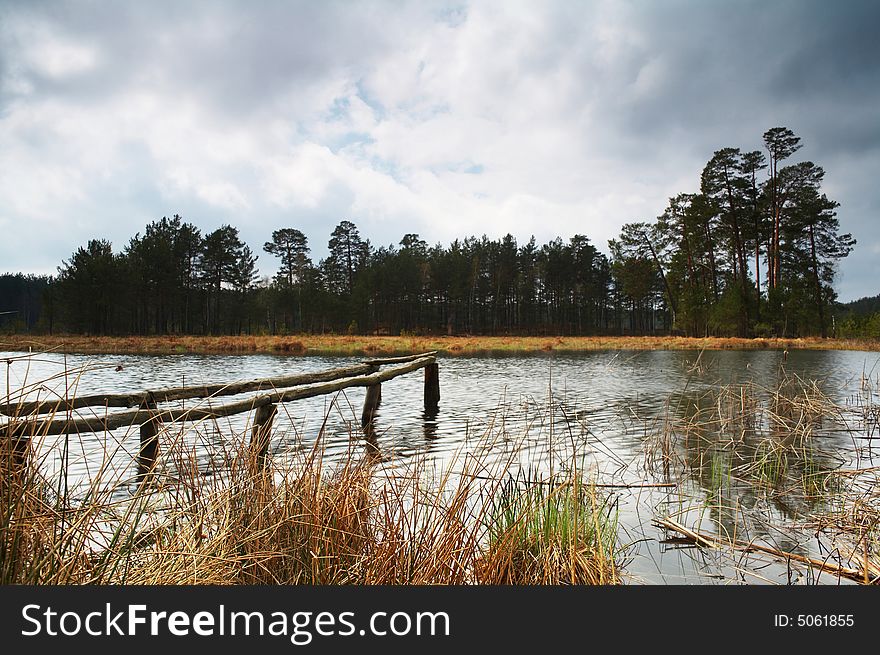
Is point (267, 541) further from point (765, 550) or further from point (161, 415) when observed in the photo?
point (765, 550)

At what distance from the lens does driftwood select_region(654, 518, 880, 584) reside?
3537 millimetres

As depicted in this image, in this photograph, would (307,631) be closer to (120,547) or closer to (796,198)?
(120,547)

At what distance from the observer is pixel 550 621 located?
8.21ft

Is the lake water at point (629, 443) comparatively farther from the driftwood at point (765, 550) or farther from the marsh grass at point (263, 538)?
the marsh grass at point (263, 538)

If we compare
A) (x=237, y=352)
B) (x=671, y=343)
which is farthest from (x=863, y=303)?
(x=237, y=352)

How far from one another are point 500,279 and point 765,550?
258 ft

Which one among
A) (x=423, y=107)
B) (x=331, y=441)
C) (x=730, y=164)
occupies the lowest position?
(x=331, y=441)

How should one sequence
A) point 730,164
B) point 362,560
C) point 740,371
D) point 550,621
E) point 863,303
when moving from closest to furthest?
point 550,621 → point 362,560 → point 740,371 → point 730,164 → point 863,303

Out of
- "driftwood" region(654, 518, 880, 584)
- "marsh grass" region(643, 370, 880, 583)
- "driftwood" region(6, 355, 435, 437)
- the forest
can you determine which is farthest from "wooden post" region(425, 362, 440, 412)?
the forest

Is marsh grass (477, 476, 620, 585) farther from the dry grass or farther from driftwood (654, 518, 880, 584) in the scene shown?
driftwood (654, 518, 880, 584)

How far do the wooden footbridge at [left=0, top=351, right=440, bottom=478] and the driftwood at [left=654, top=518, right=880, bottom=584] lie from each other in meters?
3.44

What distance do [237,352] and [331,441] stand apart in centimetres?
3105

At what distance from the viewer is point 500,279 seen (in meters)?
82.0

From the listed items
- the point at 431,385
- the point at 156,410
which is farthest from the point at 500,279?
the point at 156,410
